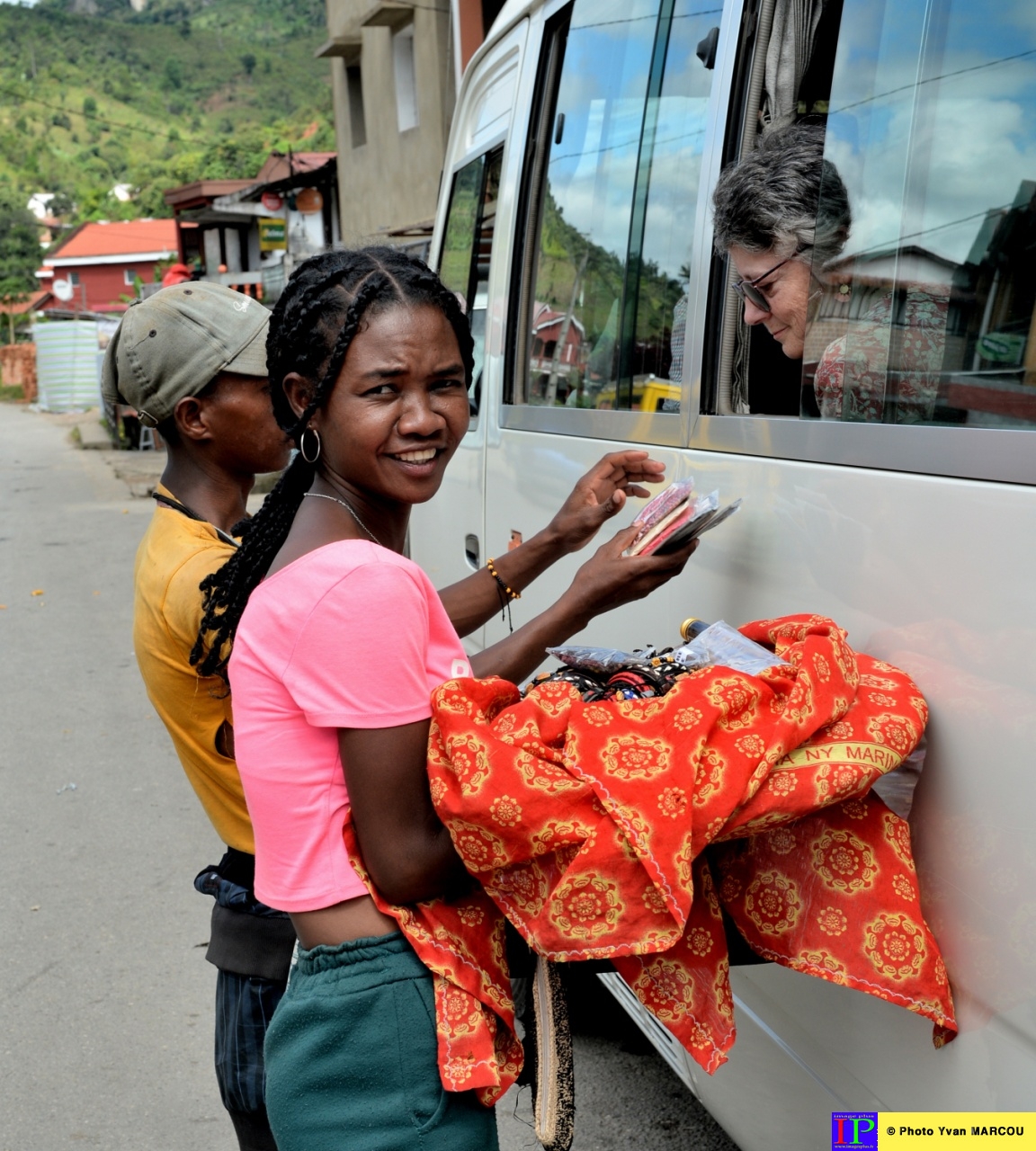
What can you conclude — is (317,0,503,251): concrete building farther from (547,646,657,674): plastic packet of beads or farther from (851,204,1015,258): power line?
(547,646,657,674): plastic packet of beads

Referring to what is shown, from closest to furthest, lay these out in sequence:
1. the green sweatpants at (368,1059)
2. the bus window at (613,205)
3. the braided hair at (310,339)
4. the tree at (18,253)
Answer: the green sweatpants at (368,1059) < the braided hair at (310,339) < the bus window at (613,205) < the tree at (18,253)

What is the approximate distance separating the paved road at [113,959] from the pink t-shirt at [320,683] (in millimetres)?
1454

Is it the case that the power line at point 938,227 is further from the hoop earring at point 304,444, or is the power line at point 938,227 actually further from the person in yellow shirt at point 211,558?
the person in yellow shirt at point 211,558

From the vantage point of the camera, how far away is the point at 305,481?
179 centimetres

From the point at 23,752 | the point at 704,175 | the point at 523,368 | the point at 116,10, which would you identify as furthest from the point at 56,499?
the point at 116,10

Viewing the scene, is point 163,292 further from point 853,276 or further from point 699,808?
point 699,808

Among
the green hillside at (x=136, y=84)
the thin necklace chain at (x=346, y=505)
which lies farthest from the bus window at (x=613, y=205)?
the green hillside at (x=136, y=84)

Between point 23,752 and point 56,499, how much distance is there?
10.0 m

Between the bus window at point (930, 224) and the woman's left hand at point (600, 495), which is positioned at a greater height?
the bus window at point (930, 224)

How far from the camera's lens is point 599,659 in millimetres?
1574

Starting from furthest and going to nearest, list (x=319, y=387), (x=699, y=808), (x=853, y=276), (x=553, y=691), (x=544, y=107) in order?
(x=544, y=107) → (x=853, y=276) → (x=319, y=387) → (x=553, y=691) → (x=699, y=808)

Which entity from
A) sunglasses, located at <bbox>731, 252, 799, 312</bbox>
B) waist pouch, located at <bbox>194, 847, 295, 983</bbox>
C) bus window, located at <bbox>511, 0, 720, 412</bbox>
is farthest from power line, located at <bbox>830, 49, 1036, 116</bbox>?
waist pouch, located at <bbox>194, 847, 295, 983</bbox>

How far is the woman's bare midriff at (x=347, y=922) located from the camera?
4.79ft

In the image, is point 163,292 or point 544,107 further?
point 544,107
